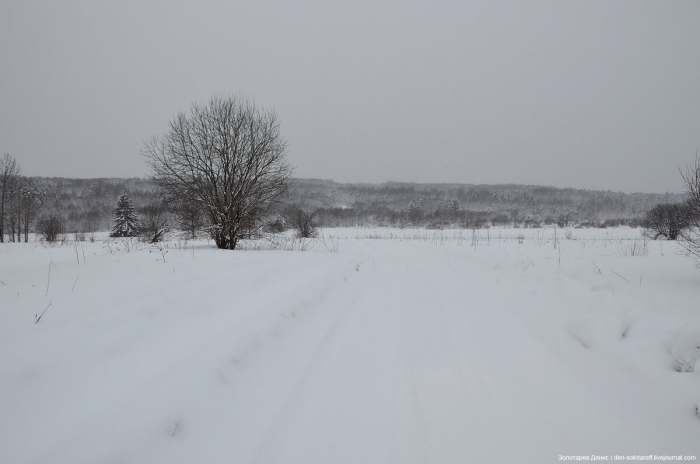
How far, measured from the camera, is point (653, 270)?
20.6 ft

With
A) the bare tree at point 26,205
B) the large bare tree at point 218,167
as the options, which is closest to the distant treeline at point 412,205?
the bare tree at point 26,205

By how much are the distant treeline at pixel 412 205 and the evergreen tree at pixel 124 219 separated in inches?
904

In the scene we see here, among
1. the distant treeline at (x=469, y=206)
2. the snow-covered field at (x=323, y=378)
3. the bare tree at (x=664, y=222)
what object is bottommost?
the snow-covered field at (x=323, y=378)

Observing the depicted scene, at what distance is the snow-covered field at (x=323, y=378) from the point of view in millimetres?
1662

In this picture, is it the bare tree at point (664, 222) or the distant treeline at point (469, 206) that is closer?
the bare tree at point (664, 222)

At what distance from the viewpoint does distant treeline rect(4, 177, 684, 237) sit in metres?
65.6

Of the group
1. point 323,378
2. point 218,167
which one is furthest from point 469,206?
point 323,378

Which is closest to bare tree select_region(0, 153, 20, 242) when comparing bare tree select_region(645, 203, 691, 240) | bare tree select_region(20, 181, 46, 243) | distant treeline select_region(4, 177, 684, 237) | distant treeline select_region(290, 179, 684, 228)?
bare tree select_region(20, 181, 46, 243)

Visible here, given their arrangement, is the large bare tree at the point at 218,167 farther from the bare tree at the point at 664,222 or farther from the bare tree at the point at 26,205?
the bare tree at the point at 26,205

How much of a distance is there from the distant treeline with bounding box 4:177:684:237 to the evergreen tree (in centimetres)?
2296

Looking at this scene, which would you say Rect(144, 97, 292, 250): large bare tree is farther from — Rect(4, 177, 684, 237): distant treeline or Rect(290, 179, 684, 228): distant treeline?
Rect(290, 179, 684, 228): distant treeline

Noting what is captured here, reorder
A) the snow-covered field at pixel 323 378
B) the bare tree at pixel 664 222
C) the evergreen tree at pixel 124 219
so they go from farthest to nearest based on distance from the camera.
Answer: the evergreen tree at pixel 124 219, the bare tree at pixel 664 222, the snow-covered field at pixel 323 378

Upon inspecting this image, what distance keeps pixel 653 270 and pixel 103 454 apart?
936 cm

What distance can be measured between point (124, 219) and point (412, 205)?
68.9 meters
